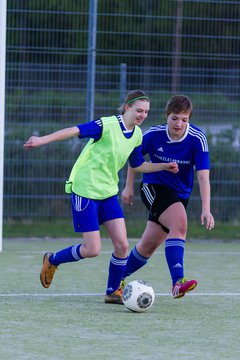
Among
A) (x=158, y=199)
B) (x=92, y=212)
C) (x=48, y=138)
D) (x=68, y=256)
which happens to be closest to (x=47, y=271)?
(x=68, y=256)

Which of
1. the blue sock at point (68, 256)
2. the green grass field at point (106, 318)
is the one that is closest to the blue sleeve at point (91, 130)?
the blue sock at point (68, 256)

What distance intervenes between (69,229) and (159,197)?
18.8ft

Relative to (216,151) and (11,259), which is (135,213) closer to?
(216,151)

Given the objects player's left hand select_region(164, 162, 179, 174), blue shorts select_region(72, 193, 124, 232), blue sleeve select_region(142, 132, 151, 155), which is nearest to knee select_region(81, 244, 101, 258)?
blue shorts select_region(72, 193, 124, 232)

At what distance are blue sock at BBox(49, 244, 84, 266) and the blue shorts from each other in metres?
0.18

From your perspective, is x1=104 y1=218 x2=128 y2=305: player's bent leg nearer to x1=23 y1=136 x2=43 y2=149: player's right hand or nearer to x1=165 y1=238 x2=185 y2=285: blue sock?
x1=165 y1=238 x2=185 y2=285: blue sock

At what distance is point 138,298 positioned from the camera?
21.9ft

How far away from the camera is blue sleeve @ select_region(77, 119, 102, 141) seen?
693cm

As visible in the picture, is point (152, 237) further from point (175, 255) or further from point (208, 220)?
point (208, 220)

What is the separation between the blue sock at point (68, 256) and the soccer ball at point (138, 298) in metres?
0.59

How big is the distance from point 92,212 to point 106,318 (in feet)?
3.05

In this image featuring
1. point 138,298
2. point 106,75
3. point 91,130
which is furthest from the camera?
point 106,75

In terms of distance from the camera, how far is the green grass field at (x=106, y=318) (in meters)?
5.25

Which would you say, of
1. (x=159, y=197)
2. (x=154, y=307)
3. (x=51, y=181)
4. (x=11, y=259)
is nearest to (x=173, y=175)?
(x=159, y=197)
